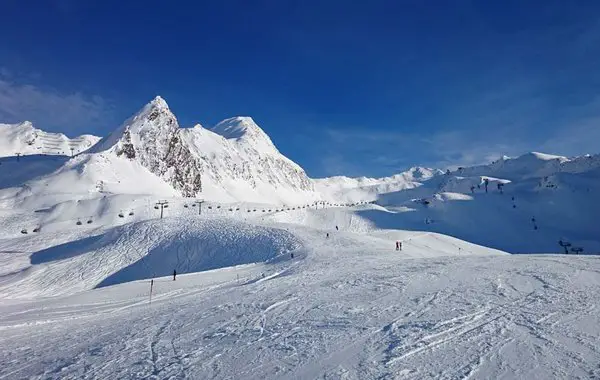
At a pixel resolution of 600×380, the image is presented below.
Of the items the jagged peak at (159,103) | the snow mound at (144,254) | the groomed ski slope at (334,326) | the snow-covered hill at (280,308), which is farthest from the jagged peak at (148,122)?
the groomed ski slope at (334,326)

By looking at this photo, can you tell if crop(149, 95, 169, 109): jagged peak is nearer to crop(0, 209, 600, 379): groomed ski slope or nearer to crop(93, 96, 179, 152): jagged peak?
crop(93, 96, 179, 152): jagged peak

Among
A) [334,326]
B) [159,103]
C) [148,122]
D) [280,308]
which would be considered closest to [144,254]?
[280,308]

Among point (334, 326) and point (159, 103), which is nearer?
point (334, 326)

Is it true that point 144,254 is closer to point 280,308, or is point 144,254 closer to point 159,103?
point 280,308

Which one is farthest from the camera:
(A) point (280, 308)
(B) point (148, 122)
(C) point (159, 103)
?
(C) point (159, 103)

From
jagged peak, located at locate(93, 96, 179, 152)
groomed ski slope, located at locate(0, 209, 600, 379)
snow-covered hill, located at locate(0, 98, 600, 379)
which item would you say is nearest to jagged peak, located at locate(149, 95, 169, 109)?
jagged peak, located at locate(93, 96, 179, 152)

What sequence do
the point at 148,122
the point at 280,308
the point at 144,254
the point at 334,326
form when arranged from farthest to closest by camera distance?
the point at 148,122
the point at 144,254
the point at 280,308
the point at 334,326

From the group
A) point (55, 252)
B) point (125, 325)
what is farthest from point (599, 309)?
point (55, 252)

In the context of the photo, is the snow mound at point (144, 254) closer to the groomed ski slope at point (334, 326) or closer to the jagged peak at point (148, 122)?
the groomed ski slope at point (334, 326)

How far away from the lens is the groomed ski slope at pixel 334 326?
9750mm

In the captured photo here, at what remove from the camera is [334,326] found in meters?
13.0

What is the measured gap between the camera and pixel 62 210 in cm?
7981

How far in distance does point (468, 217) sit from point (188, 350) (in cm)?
11260

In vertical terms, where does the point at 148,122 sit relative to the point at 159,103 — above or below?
below
